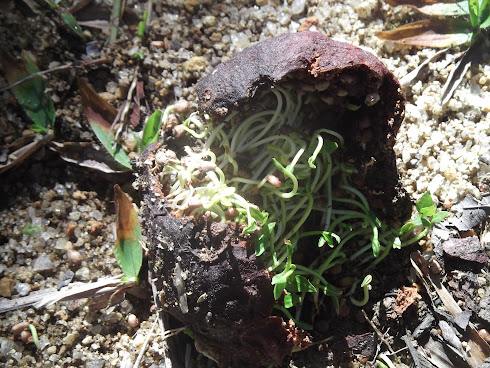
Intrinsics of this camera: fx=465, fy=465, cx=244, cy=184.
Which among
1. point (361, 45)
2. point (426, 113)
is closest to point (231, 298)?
point (426, 113)

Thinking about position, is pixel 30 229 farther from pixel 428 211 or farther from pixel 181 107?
pixel 428 211

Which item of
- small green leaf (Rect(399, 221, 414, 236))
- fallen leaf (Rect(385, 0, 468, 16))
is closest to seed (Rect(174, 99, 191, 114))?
small green leaf (Rect(399, 221, 414, 236))

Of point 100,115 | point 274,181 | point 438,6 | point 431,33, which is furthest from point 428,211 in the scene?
point 100,115

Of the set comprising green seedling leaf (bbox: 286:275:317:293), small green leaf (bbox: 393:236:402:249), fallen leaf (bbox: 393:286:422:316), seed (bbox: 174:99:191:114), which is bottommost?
fallen leaf (bbox: 393:286:422:316)

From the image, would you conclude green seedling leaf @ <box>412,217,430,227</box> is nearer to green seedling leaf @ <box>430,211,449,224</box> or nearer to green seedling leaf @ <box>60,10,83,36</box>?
green seedling leaf @ <box>430,211,449,224</box>

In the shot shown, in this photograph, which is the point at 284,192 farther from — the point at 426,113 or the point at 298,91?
the point at 426,113

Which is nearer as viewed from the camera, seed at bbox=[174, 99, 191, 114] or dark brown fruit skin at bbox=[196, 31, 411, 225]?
dark brown fruit skin at bbox=[196, 31, 411, 225]

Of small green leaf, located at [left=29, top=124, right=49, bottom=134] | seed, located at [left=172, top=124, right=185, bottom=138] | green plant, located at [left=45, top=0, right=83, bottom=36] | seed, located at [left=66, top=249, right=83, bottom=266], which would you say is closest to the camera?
seed, located at [left=172, top=124, right=185, bottom=138]
